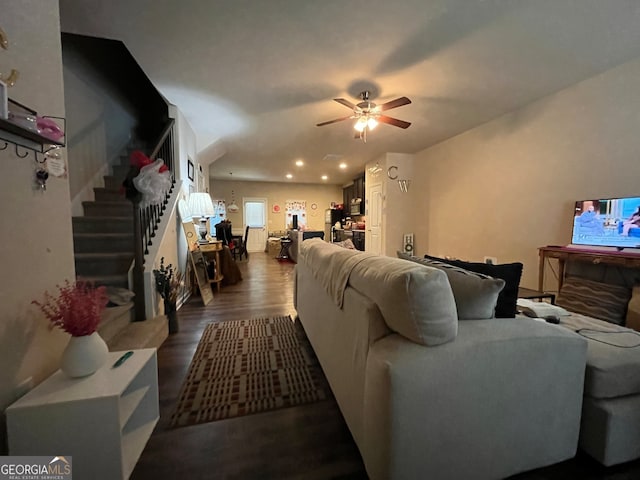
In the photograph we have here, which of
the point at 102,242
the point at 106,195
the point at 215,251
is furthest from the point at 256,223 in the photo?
the point at 102,242

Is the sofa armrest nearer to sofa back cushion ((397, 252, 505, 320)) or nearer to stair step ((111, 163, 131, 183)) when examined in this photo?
sofa back cushion ((397, 252, 505, 320))

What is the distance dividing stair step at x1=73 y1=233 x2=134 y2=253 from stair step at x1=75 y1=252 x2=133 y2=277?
8.3 inches

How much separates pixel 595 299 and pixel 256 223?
8.42 meters

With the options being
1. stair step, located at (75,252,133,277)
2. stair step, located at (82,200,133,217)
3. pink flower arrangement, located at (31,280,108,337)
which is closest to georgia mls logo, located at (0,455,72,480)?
pink flower arrangement, located at (31,280,108,337)

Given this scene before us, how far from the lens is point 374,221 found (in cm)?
589

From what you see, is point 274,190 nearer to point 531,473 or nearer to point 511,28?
point 511,28

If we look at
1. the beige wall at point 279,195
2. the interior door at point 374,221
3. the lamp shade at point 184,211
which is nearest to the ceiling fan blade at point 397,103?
the lamp shade at point 184,211

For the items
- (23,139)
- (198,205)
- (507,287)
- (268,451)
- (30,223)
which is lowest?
(268,451)

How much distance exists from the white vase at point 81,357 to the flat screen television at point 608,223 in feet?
13.0

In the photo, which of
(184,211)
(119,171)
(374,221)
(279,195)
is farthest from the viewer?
(279,195)

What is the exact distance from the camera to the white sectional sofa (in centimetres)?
89

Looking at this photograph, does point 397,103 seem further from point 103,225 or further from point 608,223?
point 103,225

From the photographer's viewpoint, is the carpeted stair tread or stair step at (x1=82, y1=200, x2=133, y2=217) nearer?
the carpeted stair tread

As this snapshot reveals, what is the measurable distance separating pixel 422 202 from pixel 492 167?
63.9 inches
